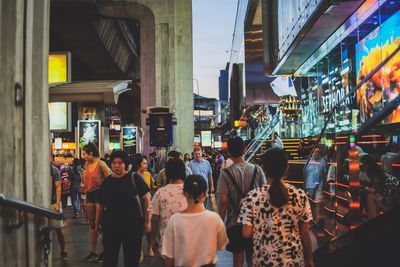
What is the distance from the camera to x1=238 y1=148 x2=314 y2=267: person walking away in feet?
13.4

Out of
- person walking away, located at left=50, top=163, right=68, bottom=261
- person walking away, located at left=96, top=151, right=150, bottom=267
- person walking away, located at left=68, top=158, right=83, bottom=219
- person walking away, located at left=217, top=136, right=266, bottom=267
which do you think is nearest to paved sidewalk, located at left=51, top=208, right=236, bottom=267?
person walking away, located at left=50, top=163, right=68, bottom=261

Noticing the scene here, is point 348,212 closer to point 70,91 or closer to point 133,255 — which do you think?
point 133,255

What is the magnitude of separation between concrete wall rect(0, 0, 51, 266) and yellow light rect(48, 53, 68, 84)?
10.4 meters

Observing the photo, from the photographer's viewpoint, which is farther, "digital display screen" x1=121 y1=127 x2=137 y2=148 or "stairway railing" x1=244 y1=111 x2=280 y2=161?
"digital display screen" x1=121 y1=127 x2=137 y2=148

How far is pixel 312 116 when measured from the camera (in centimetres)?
2423

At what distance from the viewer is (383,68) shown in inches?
250

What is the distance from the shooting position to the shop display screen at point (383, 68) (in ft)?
22.4

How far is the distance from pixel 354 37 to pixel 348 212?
11848 mm

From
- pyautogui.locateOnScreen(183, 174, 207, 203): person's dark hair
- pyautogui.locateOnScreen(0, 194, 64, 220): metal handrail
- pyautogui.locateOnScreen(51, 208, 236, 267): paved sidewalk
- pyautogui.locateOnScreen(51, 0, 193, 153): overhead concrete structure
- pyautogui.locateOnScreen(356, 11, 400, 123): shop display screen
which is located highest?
pyautogui.locateOnScreen(51, 0, 193, 153): overhead concrete structure

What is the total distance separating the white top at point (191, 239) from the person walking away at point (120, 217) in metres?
2.20

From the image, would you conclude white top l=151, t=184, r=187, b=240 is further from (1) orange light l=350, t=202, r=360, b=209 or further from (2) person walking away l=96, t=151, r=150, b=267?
(1) orange light l=350, t=202, r=360, b=209

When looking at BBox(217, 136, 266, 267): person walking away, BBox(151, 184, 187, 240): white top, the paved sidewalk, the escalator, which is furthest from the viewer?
the paved sidewalk

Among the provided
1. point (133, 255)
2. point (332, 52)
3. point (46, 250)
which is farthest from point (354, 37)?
point (46, 250)

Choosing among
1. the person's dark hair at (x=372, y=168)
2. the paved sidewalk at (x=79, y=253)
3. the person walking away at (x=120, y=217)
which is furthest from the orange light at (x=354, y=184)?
the person walking away at (x=120, y=217)
